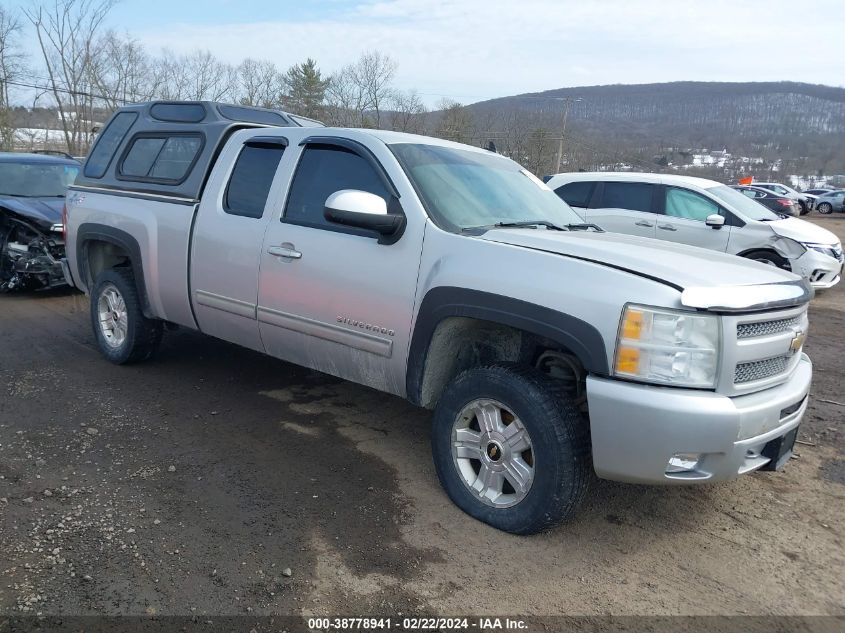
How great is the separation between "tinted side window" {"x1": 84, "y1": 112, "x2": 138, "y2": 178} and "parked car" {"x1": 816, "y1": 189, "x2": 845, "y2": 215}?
4020 cm

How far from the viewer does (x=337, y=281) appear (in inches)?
149

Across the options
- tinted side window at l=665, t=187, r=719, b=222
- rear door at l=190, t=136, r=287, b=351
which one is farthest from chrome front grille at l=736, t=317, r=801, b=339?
tinted side window at l=665, t=187, r=719, b=222

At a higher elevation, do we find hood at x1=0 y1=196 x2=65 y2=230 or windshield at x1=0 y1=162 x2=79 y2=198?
windshield at x1=0 y1=162 x2=79 y2=198

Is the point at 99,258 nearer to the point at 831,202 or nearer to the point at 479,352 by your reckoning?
the point at 479,352

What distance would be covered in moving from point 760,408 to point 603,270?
2.95 feet

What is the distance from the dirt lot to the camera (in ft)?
9.04

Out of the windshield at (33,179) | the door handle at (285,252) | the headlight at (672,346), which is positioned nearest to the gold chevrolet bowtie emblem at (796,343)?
the headlight at (672,346)

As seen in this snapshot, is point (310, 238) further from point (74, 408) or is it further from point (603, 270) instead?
point (74, 408)

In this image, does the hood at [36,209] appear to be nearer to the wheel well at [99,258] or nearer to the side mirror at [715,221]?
the wheel well at [99,258]

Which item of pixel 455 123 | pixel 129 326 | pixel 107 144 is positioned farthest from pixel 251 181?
pixel 455 123

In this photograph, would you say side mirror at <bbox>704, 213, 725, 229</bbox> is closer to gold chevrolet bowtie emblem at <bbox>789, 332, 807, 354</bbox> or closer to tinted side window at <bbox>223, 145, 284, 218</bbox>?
gold chevrolet bowtie emblem at <bbox>789, 332, 807, 354</bbox>

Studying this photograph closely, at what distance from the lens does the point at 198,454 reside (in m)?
4.01

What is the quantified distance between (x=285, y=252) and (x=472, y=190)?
120 centimetres

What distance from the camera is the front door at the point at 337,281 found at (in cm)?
358
